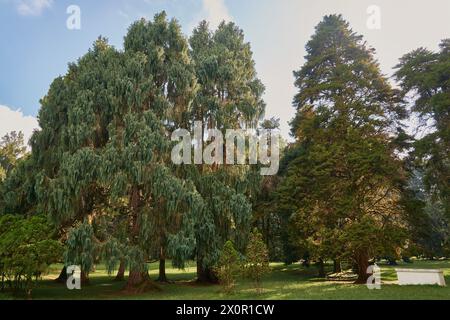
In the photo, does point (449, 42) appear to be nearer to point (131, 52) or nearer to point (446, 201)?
point (446, 201)

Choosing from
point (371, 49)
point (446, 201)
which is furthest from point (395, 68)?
point (446, 201)

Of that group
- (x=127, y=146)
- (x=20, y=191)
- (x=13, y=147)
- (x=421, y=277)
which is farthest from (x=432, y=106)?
(x=13, y=147)

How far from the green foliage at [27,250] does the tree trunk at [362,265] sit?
14.9 meters

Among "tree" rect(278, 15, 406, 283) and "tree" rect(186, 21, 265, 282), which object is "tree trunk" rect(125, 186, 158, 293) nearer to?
"tree" rect(186, 21, 265, 282)

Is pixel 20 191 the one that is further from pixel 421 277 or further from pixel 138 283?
pixel 421 277

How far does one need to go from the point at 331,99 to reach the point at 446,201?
330 inches

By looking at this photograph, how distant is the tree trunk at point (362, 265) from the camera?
1978 centimetres

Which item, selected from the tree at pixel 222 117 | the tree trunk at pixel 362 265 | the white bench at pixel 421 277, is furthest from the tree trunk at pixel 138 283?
the white bench at pixel 421 277

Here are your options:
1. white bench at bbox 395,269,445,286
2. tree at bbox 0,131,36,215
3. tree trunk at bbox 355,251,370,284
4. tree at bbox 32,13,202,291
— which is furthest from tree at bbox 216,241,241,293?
tree at bbox 0,131,36,215

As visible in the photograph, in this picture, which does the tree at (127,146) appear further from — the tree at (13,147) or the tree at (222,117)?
the tree at (13,147)

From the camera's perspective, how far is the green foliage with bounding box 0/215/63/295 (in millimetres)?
14586
